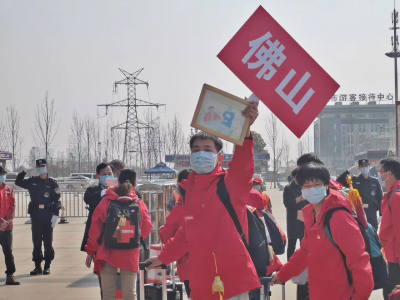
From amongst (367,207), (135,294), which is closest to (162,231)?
(135,294)

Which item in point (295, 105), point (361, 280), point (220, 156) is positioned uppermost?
point (295, 105)

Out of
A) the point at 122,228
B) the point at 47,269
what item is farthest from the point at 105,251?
the point at 47,269

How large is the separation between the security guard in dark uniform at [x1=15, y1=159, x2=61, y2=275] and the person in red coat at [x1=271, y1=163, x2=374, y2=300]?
23.2 feet

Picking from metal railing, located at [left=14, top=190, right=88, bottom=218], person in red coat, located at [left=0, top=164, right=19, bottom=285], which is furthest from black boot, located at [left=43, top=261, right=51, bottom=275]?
metal railing, located at [left=14, top=190, right=88, bottom=218]

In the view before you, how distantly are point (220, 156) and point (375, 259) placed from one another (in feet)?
4.06

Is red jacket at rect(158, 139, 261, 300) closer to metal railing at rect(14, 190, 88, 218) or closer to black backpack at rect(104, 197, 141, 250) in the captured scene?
black backpack at rect(104, 197, 141, 250)

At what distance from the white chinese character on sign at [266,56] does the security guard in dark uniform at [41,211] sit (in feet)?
24.4

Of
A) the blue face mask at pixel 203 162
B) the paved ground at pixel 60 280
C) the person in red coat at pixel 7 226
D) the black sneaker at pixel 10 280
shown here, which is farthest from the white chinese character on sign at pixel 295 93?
the black sneaker at pixel 10 280

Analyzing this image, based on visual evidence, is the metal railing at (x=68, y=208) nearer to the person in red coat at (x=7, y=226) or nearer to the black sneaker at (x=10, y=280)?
the person in red coat at (x=7, y=226)

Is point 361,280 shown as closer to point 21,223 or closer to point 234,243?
point 234,243

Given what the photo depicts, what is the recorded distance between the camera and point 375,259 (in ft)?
13.5

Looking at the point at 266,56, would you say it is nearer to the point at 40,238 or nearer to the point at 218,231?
the point at 218,231

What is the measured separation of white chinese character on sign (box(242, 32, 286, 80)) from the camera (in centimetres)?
405

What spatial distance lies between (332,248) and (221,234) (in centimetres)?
74
